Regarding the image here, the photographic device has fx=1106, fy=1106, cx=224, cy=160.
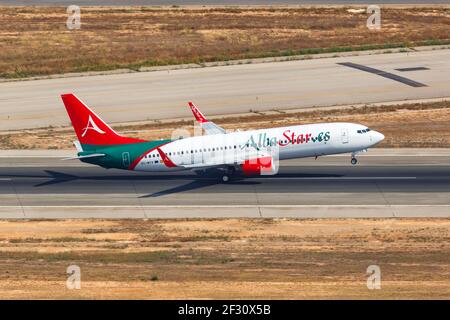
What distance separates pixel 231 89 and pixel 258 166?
35.2 m

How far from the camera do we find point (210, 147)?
8069 centimetres

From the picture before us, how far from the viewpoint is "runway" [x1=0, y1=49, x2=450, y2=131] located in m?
107

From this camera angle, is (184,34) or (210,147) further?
(184,34)

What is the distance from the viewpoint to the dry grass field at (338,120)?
9438 centimetres

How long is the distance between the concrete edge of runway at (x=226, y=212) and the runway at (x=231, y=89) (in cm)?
2783

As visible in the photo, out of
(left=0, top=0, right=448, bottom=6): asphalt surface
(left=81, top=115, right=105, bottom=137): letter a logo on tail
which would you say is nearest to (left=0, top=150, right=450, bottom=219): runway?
(left=81, top=115, right=105, bottom=137): letter a logo on tail

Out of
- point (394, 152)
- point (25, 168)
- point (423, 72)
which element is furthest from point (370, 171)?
point (423, 72)

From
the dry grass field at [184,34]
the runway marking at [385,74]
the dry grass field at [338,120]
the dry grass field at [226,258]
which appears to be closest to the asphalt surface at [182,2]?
the dry grass field at [184,34]

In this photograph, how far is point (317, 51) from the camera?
130 meters

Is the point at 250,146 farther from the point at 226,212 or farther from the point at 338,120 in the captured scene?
the point at 338,120

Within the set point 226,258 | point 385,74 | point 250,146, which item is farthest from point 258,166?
point 385,74

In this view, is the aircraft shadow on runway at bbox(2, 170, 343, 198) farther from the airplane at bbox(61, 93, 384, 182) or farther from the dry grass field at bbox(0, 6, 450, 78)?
the dry grass field at bbox(0, 6, 450, 78)

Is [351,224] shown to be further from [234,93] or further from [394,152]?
[234,93]

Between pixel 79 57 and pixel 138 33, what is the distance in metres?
13.1
